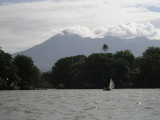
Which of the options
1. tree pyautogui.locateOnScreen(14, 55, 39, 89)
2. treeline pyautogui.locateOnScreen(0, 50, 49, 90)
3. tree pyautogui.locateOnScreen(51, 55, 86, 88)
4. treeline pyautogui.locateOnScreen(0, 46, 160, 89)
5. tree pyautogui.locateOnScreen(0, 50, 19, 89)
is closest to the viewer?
tree pyautogui.locateOnScreen(0, 50, 19, 89)

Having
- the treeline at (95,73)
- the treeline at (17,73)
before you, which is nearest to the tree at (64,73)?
the treeline at (95,73)

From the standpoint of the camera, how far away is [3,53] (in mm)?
131500

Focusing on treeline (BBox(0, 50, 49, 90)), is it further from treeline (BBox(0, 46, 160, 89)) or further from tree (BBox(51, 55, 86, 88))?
tree (BBox(51, 55, 86, 88))

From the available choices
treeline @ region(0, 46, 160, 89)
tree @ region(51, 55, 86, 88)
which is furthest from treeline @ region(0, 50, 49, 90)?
tree @ region(51, 55, 86, 88)

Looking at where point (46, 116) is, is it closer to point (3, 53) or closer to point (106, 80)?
point (3, 53)

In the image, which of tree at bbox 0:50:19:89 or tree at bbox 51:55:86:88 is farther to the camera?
tree at bbox 51:55:86:88

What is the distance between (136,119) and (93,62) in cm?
12373

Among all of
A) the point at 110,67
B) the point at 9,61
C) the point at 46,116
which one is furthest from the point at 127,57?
the point at 46,116

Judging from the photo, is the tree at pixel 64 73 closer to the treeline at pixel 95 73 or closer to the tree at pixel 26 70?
the treeline at pixel 95 73

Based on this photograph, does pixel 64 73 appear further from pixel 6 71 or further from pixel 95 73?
pixel 6 71

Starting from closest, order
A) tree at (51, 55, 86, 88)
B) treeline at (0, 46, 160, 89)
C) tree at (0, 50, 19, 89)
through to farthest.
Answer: tree at (0, 50, 19, 89) < treeline at (0, 46, 160, 89) < tree at (51, 55, 86, 88)

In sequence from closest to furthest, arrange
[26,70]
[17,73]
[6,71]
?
[6,71] < [17,73] < [26,70]

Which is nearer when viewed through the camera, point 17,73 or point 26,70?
point 17,73

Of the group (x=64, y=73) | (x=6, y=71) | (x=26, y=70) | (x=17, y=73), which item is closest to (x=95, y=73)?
(x=64, y=73)
